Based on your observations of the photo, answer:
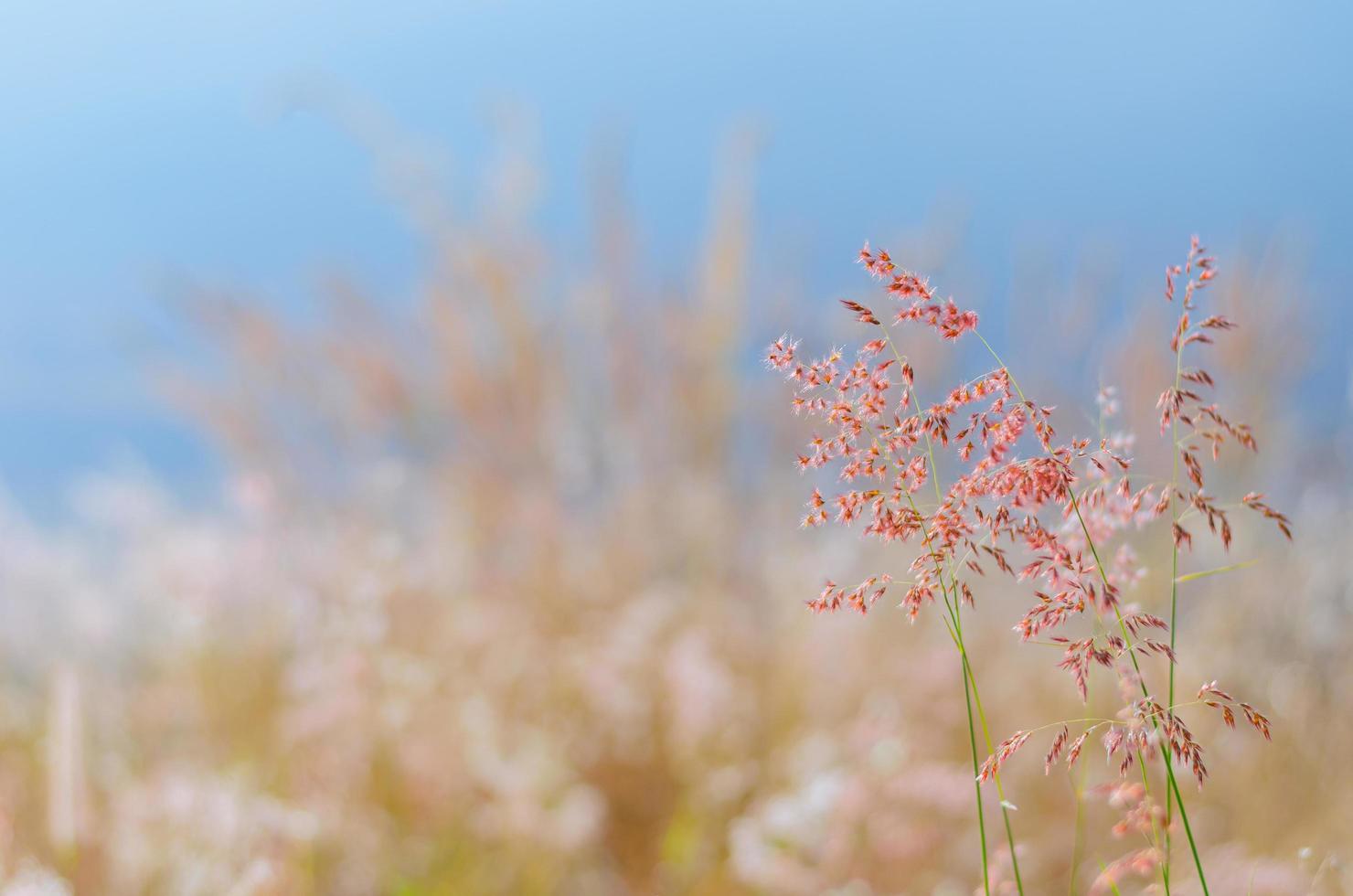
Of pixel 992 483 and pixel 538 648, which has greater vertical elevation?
pixel 538 648

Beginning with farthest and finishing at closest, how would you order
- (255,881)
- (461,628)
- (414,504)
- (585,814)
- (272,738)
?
(414,504) → (461,628) → (272,738) → (585,814) → (255,881)

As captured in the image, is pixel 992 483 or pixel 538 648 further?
pixel 538 648

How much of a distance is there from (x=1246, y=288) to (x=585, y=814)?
310 centimetres

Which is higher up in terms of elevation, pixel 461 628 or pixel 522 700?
pixel 461 628

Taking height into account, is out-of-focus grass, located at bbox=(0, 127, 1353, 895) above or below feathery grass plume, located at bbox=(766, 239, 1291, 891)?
above

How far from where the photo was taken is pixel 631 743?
7.81 feet

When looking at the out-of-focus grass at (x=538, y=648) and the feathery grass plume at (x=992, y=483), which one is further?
the out-of-focus grass at (x=538, y=648)

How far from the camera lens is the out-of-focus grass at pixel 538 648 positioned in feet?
5.83

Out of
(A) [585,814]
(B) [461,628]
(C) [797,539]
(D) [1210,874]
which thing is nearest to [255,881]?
(A) [585,814]

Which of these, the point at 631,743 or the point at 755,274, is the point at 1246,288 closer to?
the point at 755,274

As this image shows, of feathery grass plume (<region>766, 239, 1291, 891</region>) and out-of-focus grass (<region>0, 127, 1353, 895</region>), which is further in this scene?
out-of-focus grass (<region>0, 127, 1353, 895</region>)

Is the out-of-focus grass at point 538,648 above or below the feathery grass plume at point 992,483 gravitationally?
above

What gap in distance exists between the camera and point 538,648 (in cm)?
265

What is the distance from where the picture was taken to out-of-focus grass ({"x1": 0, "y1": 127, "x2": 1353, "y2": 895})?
70.0 inches
